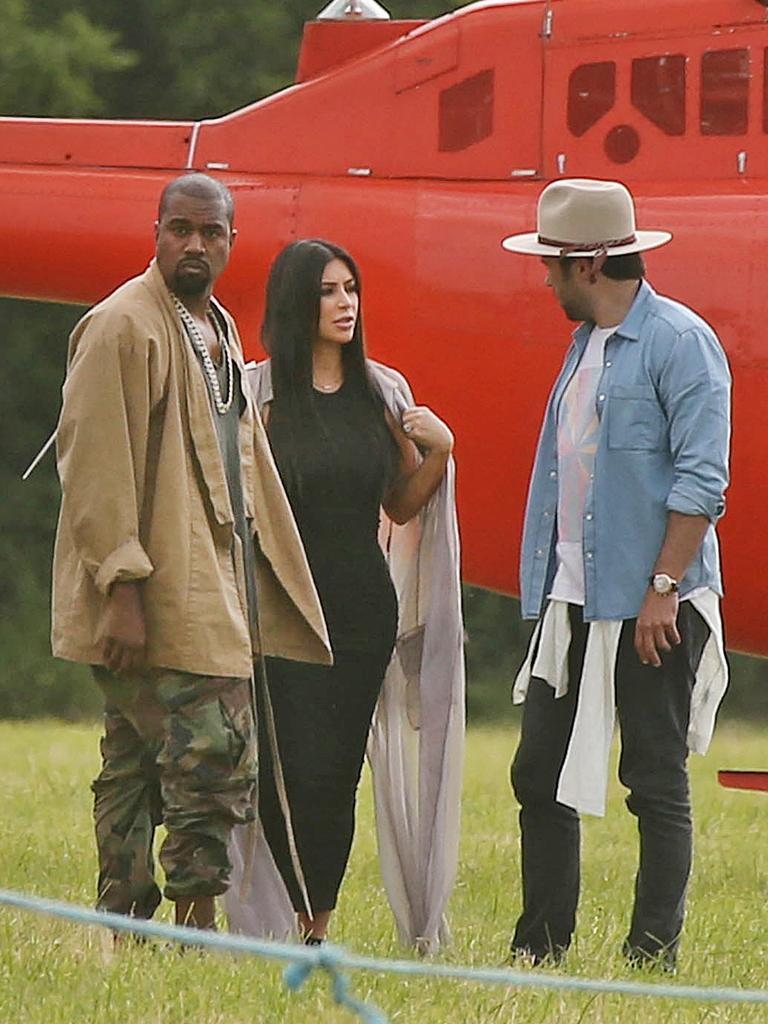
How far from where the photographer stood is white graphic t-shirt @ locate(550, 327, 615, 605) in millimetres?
5547

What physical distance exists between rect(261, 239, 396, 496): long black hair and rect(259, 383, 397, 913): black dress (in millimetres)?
24

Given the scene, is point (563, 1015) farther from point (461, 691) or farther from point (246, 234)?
point (246, 234)

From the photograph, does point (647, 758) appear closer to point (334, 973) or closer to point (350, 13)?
point (334, 973)

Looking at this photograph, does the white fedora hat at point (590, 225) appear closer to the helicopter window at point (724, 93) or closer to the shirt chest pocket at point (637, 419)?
the shirt chest pocket at point (637, 419)

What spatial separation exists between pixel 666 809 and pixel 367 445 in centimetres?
110

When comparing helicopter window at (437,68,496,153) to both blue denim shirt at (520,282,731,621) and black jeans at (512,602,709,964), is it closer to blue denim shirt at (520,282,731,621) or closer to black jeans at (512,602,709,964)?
blue denim shirt at (520,282,731,621)

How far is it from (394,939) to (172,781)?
1327 millimetres

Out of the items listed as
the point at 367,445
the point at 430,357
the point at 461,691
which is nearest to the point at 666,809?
the point at 461,691

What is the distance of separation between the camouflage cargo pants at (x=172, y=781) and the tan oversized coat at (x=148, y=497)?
3.3 inches

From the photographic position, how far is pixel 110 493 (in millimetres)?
4812

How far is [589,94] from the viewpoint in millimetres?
7898

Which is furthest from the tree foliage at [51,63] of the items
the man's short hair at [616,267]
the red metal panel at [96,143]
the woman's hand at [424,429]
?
the man's short hair at [616,267]

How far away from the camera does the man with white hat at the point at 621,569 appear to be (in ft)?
17.6

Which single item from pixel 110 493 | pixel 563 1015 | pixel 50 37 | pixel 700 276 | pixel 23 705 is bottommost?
pixel 23 705
